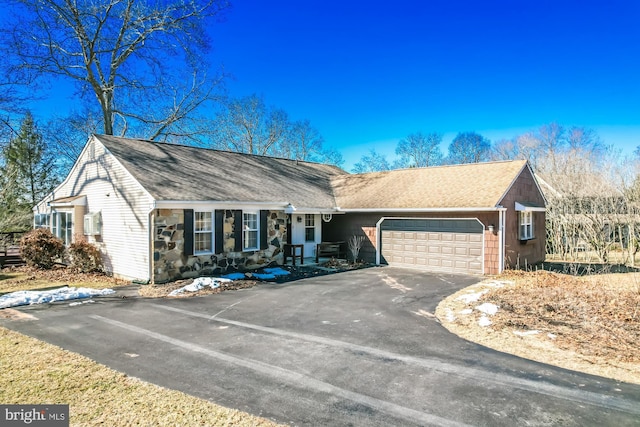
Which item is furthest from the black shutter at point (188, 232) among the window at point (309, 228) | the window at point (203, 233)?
the window at point (309, 228)

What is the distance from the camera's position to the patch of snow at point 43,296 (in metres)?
9.32

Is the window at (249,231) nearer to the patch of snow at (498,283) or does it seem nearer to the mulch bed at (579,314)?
the patch of snow at (498,283)

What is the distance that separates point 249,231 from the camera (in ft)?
47.3

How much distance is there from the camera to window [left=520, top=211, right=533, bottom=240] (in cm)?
1521

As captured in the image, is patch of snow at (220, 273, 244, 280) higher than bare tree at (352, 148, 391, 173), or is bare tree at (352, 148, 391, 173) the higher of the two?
bare tree at (352, 148, 391, 173)

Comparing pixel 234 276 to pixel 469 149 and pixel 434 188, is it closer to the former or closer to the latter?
pixel 434 188

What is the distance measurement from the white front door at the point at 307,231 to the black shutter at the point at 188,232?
5.12 metres

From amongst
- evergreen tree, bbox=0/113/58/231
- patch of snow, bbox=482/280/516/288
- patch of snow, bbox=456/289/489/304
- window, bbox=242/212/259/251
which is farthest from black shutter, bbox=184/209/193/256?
evergreen tree, bbox=0/113/58/231

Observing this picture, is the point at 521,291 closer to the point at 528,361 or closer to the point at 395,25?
the point at 528,361

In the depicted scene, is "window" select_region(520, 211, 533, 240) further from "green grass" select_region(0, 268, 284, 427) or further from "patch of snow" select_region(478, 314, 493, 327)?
"green grass" select_region(0, 268, 284, 427)

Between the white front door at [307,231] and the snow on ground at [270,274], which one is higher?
the white front door at [307,231]

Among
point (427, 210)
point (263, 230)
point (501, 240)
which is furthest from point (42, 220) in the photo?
point (501, 240)

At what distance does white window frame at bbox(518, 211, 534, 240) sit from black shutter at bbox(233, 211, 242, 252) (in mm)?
10789

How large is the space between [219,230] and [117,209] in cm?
370
